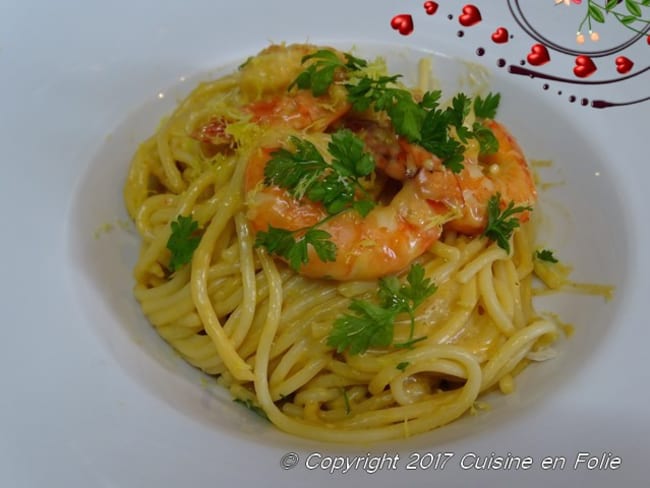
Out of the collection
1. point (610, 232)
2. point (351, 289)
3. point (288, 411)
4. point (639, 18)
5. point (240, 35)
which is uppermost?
point (639, 18)

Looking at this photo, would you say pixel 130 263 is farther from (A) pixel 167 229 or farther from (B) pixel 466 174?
(B) pixel 466 174

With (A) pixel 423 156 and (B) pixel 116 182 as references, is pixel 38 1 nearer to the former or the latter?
(B) pixel 116 182

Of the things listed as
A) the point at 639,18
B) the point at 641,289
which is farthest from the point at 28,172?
the point at 639,18

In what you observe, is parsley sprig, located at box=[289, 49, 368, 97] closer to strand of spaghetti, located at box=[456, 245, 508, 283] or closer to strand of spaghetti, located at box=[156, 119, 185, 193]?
strand of spaghetti, located at box=[156, 119, 185, 193]

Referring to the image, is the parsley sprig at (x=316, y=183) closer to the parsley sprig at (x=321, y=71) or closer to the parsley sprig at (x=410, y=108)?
the parsley sprig at (x=410, y=108)

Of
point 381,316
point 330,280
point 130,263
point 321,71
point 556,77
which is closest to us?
point 381,316

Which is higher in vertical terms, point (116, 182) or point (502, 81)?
point (502, 81)

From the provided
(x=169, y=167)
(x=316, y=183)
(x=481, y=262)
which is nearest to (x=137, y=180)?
(x=169, y=167)

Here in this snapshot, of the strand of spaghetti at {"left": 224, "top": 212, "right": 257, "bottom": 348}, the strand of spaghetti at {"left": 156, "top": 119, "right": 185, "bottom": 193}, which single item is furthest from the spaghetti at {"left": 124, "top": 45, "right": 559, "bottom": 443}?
the strand of spaghetti at {"left": 156, "top": 119, "right": 185, "bottom": 193}
